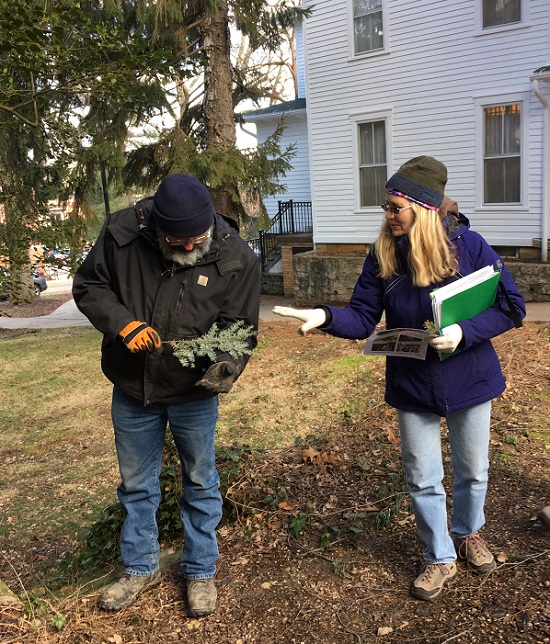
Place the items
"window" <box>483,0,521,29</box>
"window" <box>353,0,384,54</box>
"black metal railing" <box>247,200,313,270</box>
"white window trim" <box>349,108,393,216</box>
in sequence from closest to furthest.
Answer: "window" <box>483,0,521,29</box>
"window" <box>353,0,384,54</box>
"white window trim" <box>349,108,393,216</box>
"black metal railing" <box>247,200,313,270</box>

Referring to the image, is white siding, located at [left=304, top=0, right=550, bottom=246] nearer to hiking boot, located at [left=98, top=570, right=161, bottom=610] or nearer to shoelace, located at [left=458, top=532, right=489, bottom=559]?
shoelace, located at [left=458, top=532, right=489, bottom=559]

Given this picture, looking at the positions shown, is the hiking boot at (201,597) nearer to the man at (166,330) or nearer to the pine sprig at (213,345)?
the man at (166,330)

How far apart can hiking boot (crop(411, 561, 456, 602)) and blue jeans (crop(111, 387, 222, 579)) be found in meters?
0.96

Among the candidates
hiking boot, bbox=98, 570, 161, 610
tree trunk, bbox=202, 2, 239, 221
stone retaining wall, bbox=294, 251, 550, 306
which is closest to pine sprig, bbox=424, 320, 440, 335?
hiking boot, bbox=98, 570, 161, 610

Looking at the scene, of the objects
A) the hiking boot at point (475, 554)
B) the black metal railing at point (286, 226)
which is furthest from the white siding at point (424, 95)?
the hiking boot at point (475, 554)

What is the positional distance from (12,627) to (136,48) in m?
4.10

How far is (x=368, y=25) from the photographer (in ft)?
47.2

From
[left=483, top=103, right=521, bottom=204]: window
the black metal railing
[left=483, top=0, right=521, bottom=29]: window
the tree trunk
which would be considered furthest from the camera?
the black metal railing

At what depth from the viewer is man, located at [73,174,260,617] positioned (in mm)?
2781

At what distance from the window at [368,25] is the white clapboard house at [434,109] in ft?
0.07

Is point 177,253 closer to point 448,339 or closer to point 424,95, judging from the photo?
point 448,339

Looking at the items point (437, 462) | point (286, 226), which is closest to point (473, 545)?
point (437, 462)

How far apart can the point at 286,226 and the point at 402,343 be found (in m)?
17.2

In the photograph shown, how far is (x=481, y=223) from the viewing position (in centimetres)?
1323
